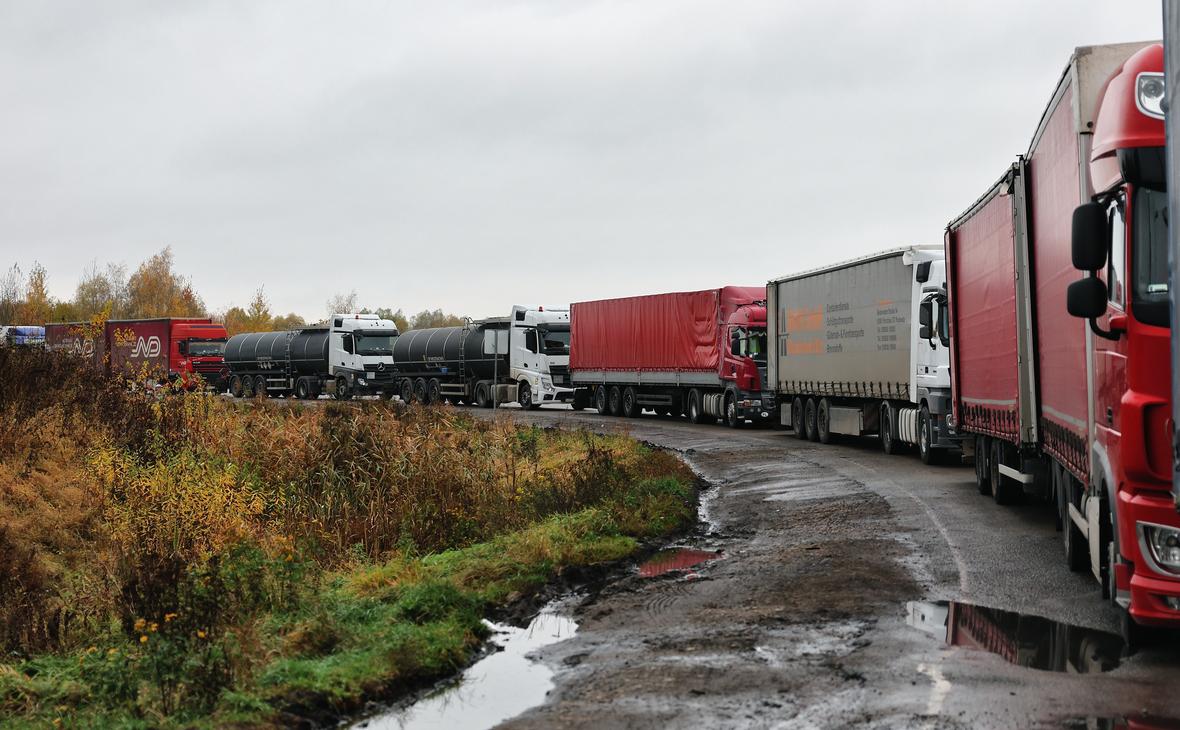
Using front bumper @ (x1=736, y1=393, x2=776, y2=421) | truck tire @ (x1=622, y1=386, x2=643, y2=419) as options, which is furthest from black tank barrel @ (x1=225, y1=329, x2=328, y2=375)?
front bumper @ (x1=736, y1=393, x2=776, y2=421)

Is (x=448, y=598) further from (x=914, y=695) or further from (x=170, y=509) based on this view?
(x=170, y=509)

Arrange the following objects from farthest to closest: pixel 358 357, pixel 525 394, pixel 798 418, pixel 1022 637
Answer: pixel 358 357 < pixel 525 394 < pixel 798 418 < pixel 1022 637

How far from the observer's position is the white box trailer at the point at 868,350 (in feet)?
69.9

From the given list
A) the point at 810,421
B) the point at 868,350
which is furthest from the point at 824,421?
the point at 868,350

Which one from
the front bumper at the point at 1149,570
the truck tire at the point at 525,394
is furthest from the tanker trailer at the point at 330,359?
the front bumper at the point at 1149,570

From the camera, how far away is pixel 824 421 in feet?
90.0

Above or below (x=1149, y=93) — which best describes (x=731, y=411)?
below

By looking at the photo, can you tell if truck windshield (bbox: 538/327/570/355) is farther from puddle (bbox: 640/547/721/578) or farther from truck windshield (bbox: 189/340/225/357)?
puddle (bbox: 640/547/721/578)

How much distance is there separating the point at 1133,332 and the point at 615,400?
34.7 meters

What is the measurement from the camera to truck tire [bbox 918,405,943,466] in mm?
21250

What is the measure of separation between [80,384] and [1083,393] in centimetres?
1621

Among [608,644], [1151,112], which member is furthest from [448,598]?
[1151,112]

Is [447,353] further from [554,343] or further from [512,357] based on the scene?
[554,343]

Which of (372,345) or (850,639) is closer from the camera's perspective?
(850,639)
